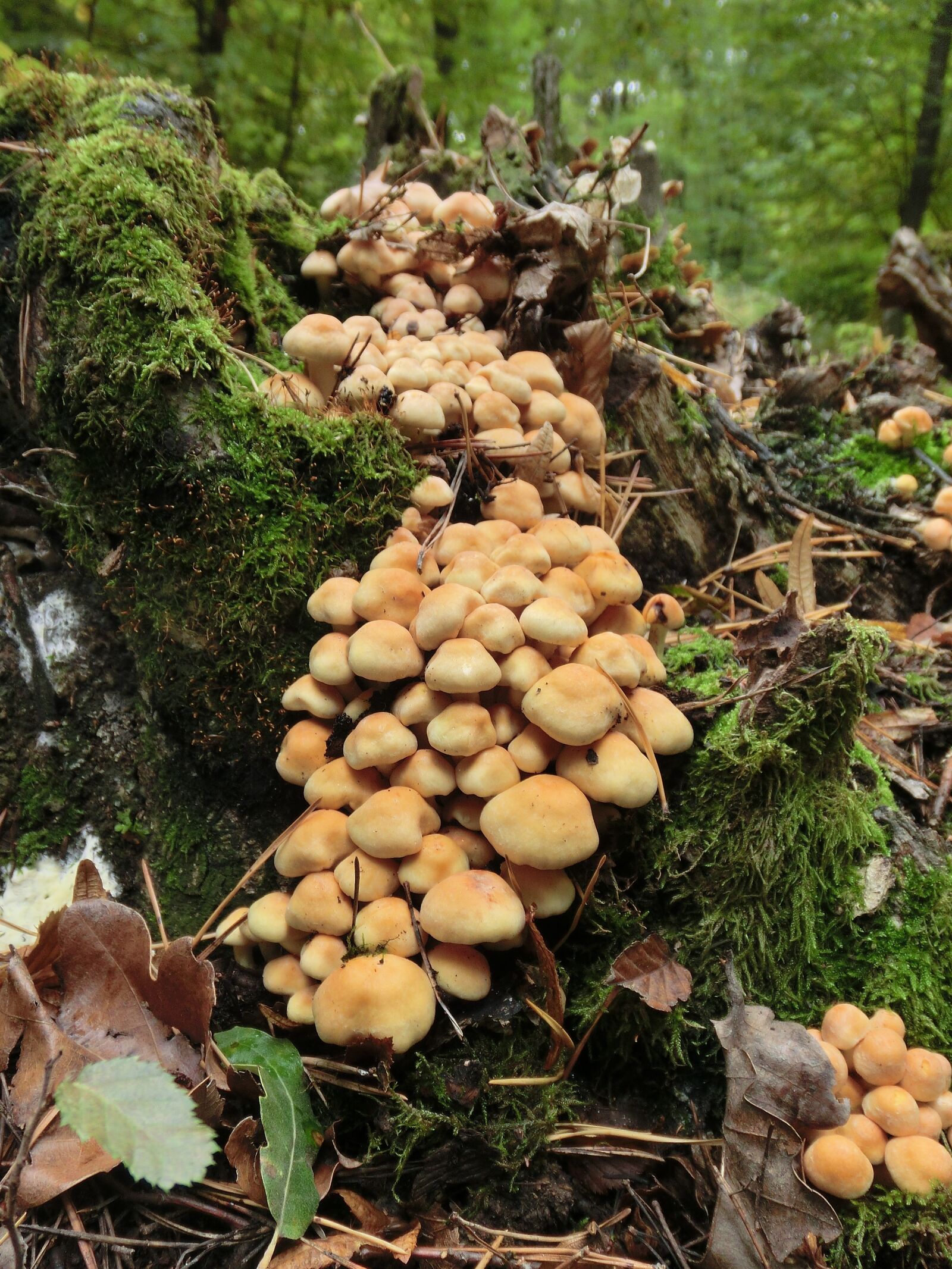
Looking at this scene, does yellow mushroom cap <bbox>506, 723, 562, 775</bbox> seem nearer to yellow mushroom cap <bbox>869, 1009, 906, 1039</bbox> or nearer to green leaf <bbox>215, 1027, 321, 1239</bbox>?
green leaf <bbox>215, 1027, 321, 1239</bbox>

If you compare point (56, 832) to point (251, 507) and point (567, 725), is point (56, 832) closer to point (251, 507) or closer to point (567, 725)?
point (251, 507)

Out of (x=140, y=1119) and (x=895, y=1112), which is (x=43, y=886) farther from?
(x=895, y=1112)

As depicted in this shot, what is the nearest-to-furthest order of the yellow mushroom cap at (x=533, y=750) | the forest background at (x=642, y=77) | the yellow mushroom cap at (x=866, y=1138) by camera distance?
1. the yellow mushroom cap at (x=866, y=1138)
2. the yellow mushroom cap at (x=533, y=750)
3. the forest background at (x=642, y=77)

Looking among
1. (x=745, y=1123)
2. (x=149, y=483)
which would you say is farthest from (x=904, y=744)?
(x=149, y=483)

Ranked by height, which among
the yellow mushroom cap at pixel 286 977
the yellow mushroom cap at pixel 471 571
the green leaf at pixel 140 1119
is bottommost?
the yellow mushroom cap at pixel 286 977

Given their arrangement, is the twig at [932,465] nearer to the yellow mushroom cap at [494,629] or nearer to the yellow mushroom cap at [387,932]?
the yellow mushroom cap at [494,629]

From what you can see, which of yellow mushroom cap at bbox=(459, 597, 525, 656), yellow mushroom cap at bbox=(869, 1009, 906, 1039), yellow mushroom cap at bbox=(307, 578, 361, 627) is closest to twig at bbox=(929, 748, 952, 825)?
yellow mushroom cap at bbox=(869, 1009, 906, 1039)

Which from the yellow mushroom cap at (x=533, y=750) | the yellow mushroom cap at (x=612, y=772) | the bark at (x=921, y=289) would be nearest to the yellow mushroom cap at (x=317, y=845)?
the yellow mushroom cap at (x=533, y=750)

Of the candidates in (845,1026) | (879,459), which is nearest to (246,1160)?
(845,1026)
